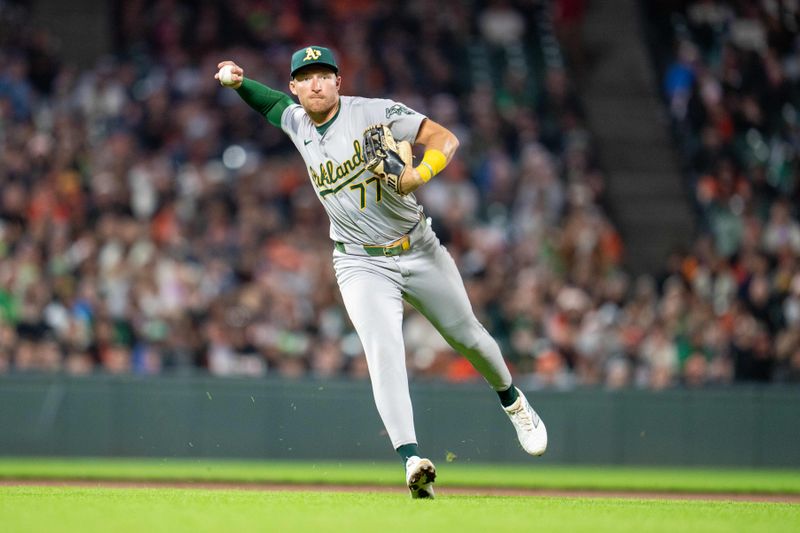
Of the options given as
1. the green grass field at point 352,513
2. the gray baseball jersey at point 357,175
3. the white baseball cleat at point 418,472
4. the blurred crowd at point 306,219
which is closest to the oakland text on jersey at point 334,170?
the gray baseball jersey at point 357,175

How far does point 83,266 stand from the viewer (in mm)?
13211

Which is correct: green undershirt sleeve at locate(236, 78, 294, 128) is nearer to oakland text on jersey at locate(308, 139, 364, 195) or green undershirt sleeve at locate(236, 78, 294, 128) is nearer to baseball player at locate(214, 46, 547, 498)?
baseball player at locate(214, 46, 547, 498)

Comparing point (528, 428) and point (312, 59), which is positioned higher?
point (312, 59)

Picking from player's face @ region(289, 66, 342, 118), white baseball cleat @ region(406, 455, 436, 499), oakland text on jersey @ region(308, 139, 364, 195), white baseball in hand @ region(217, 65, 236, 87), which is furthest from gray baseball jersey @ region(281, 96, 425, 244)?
white baseball cleat @ region(406, 455, 436, 499)

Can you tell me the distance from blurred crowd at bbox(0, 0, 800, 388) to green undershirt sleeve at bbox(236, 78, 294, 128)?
5341mm

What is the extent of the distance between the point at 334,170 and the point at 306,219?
712 cm

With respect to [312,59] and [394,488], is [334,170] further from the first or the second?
[394,488]

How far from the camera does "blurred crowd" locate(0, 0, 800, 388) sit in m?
13.0

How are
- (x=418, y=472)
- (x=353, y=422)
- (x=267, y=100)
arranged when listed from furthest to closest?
(x=353, y=422), (x=267, y=100), (x=418, y=472)

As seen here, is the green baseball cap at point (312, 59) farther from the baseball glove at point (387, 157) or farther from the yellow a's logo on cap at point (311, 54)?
the baseball glove at point (387, 157)

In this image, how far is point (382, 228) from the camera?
7.38m

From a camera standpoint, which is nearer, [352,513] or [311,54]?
[352,513]

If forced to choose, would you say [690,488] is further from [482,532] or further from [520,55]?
[520,55]

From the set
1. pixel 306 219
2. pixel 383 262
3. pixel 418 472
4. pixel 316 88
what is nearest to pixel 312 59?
pixel 316 88
